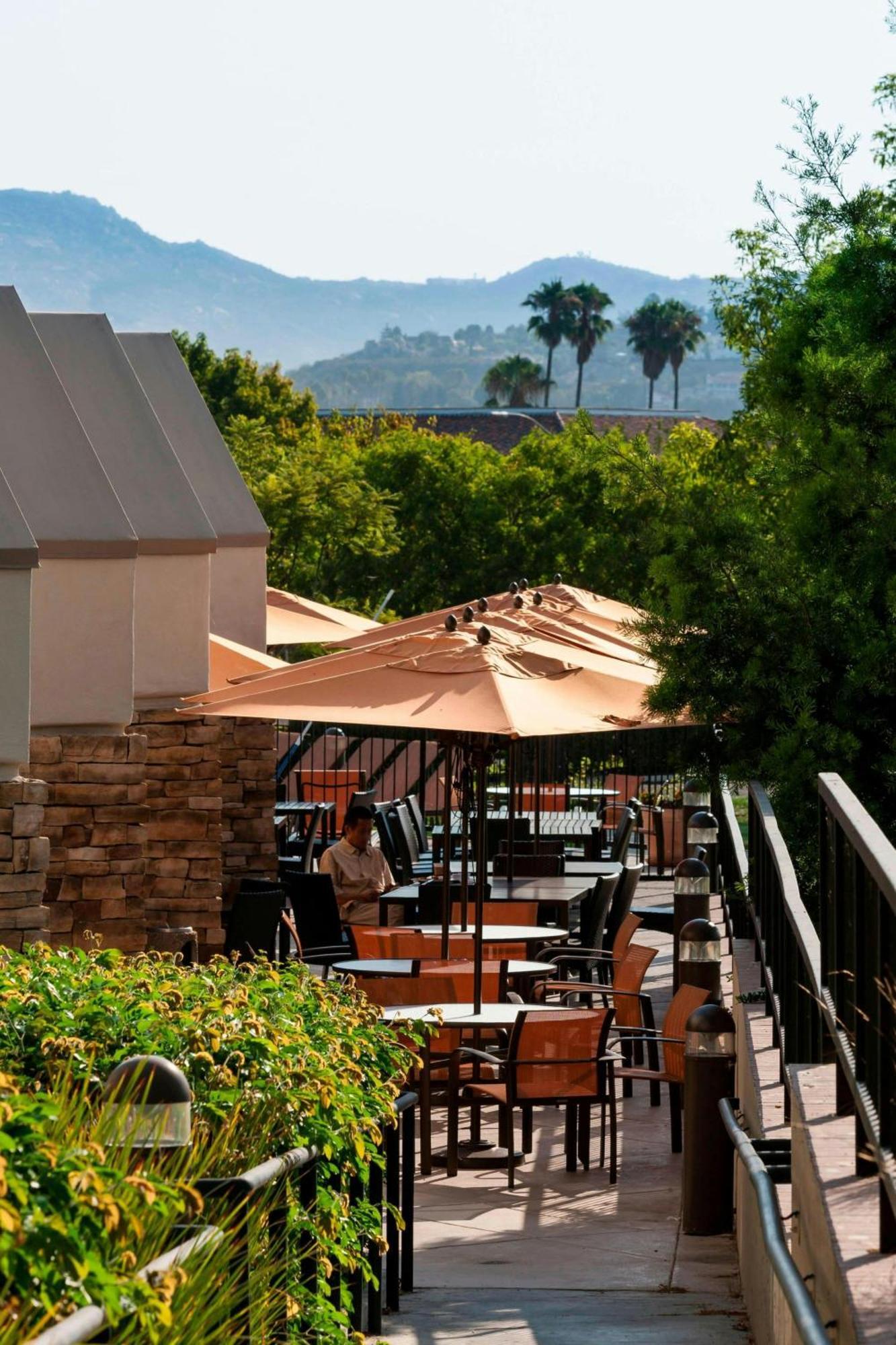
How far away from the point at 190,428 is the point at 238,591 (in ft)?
5.12

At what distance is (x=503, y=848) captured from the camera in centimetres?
1510

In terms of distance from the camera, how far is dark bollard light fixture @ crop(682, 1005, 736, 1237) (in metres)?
6.97

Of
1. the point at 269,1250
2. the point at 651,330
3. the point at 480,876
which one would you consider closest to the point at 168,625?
the point at 480,876

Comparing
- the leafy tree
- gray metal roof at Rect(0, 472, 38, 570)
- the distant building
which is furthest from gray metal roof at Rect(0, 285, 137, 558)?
the distant building

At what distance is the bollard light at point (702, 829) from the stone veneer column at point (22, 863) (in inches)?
154

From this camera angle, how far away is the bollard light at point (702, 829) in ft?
37.7

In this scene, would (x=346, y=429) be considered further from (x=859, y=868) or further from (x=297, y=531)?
(x=859, y=868)

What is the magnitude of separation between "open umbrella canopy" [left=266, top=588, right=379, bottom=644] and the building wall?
5830 mm

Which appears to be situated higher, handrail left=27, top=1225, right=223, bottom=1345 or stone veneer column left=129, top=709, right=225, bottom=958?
handrail left=27, top=1225, right=223, bottom=1345

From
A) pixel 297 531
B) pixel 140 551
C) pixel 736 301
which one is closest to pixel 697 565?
pixel 140 551

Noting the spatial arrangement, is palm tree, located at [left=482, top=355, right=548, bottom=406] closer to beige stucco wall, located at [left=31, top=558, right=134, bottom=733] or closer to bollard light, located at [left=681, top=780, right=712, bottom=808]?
bollard light, located at [left=681, top=780, right=712, bottom=808]

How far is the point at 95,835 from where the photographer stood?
40.3 ft

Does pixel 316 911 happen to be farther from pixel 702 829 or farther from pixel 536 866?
pixel 702 829

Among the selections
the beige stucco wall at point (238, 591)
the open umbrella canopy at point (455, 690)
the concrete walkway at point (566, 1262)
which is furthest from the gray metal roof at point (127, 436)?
the concrete walkway at point (566, 1262)
